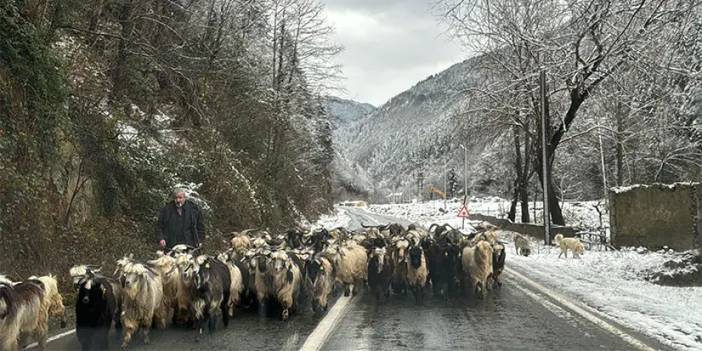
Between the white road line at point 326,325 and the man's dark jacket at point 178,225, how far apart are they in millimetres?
2581

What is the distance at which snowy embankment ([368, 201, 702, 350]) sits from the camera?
8.62 metres

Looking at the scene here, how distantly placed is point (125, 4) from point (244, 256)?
11.0 meters

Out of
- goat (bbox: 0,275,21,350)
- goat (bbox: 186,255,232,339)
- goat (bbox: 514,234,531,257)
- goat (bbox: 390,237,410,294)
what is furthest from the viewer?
goat (bbox: 514,234,531,257)

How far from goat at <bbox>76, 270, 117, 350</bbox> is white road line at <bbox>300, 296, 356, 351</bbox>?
225 centimetres

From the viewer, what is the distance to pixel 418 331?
8.59 m

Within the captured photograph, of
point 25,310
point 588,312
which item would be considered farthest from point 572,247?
point 25,310

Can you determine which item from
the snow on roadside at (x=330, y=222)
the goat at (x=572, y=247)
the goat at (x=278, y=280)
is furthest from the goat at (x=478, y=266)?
the snow on roadside at (x=330, y=222)

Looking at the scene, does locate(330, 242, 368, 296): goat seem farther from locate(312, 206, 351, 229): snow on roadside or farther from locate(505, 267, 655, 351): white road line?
locate(312, 206, 351, 229): snow on roadside

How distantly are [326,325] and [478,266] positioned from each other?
4.07 metres

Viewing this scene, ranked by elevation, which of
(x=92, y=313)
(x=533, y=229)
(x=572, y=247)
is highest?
(x=533, y=229)

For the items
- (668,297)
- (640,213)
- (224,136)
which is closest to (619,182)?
(640,213)

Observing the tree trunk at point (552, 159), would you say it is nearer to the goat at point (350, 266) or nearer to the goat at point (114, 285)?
the goat at point (350, 266)

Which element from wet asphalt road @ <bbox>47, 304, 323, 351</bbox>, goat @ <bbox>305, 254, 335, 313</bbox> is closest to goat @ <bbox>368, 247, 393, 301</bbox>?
goat @ <bbox>305, 254, 335, 313</bbox>

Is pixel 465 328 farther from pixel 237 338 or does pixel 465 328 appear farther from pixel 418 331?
pixel 237 338
